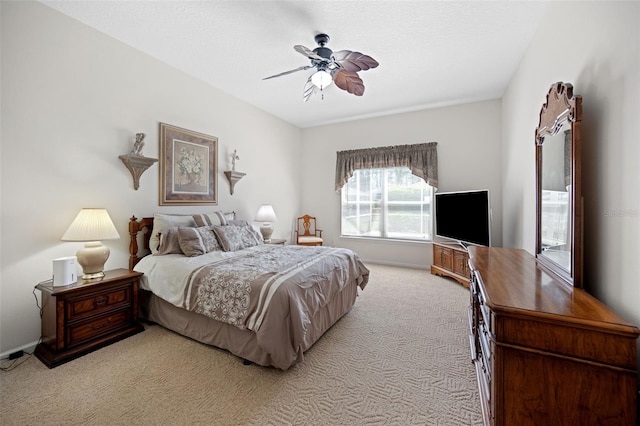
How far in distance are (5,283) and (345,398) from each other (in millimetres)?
2796

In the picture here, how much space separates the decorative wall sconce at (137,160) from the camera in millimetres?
2812

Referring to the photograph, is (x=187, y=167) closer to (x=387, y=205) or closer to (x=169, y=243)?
(x=169, y=243)

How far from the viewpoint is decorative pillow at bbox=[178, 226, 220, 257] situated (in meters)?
→ 2.79

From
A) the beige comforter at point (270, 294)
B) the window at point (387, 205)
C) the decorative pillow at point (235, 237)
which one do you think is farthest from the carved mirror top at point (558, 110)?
the decorative pillow at point (235, 237)

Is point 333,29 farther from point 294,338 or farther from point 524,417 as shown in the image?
point 524,417

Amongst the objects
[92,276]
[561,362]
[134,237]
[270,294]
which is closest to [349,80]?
[270,294]

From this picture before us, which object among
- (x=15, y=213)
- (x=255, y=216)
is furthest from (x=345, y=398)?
(x=255, y=216)

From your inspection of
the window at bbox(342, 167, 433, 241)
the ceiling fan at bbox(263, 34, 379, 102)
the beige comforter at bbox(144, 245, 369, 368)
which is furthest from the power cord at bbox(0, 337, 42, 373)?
the window at bbox(342, 167, 433, 241)

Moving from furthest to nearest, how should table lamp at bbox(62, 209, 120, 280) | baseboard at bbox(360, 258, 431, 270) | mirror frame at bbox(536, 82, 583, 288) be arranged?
baseboard at bbox(360, 258, 431, 270) → table lamp at bbox(62, 209, 120, 280) → mirror frame at bbox(536, 82, 583, 288)

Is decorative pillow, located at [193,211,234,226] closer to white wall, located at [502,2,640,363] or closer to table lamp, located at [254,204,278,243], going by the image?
table lamp, located at [254,204,278,243]

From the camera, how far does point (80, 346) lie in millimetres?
2139

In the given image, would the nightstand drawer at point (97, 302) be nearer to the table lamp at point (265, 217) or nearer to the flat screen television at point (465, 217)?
the table lamp at point (265, 217)

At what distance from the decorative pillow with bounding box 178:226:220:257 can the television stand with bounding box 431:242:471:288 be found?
3361 millimetres

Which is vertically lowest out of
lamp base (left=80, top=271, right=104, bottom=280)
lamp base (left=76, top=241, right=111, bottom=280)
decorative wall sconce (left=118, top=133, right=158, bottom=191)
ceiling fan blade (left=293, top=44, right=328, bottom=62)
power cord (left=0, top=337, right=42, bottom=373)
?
power cord (left=0, top=337, right=42, bottom=373)
